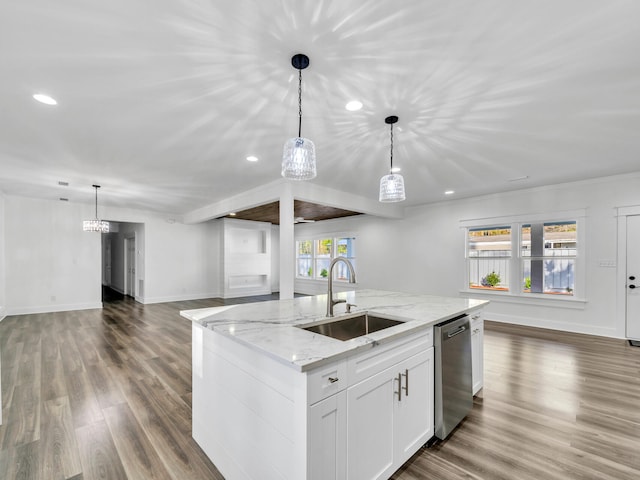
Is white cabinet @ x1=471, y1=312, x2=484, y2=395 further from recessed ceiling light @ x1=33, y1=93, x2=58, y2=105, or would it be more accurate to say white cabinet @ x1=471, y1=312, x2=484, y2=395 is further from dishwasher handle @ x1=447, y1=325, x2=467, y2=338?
recessed ceiling light @ x1=33, y1=93, x2=58, y2=105

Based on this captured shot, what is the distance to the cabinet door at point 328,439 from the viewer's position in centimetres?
124

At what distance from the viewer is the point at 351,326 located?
223cm

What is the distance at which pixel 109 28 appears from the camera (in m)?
1.62

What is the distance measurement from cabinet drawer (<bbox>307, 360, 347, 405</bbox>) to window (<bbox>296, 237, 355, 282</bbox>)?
7283 mm

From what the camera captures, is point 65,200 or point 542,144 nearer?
point 542,144

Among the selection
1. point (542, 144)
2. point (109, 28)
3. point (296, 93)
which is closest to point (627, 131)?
point (542, 144)

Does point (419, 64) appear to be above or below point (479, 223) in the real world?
above

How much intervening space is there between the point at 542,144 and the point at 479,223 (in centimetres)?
294

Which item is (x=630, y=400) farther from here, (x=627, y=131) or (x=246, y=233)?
(x=246, y=233)

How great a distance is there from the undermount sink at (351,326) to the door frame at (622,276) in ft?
15.6

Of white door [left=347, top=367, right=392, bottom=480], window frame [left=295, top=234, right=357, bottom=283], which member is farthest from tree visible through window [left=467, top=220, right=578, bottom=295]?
white door [left=347, top=367, right=392, bottom=480]

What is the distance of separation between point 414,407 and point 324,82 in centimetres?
230

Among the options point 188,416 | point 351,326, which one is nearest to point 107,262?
point 188,416

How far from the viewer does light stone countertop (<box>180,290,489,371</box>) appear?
134 centimetres
